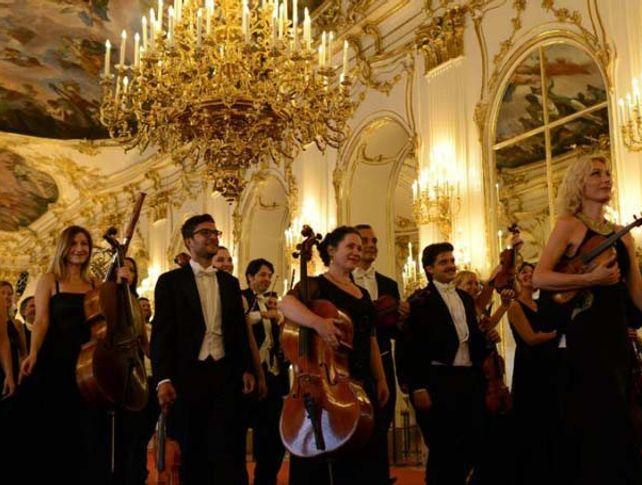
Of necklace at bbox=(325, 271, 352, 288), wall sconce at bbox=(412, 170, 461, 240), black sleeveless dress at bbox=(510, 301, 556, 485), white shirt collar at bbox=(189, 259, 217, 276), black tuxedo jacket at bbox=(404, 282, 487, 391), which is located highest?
wall sconce at bbox=(412, 170, 461, 240)

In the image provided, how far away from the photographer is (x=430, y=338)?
5125 millimetres

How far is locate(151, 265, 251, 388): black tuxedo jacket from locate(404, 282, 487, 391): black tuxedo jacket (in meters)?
1.13

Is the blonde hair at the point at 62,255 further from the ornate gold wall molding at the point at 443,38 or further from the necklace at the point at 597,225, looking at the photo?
the ornate gold wall molding at the point at 443,38

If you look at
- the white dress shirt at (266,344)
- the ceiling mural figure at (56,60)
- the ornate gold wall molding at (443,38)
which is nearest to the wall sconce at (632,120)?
the ornate gold wall molding at (443,38)

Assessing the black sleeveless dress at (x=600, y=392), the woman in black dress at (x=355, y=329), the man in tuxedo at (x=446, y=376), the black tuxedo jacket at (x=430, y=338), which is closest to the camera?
the black sleeveless dress at (x=600, y=392)

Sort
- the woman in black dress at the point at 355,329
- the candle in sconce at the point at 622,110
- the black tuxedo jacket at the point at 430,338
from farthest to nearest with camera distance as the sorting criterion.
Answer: the candle in sconce at the point at 622,110 < the black tuxedo jacket at the point at 430,338 < the woman in black dress at the point at 355,329

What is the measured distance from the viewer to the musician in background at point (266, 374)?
645 centimetres

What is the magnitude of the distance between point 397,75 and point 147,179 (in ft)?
35.8

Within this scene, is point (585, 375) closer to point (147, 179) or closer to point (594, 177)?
point (594, 177)

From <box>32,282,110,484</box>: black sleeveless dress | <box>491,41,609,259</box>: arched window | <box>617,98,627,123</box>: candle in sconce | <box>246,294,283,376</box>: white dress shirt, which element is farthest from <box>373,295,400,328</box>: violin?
<box>491,41,609,259</box>: arched window

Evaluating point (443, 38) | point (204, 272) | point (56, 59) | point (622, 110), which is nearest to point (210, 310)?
point (204, 272)

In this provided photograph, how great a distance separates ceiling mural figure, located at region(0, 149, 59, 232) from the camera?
72.1ft

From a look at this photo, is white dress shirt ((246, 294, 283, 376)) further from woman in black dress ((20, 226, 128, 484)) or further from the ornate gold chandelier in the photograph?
woman in black dress ((20, 226, 128, 484))

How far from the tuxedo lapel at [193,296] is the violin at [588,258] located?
1899 millimetres
